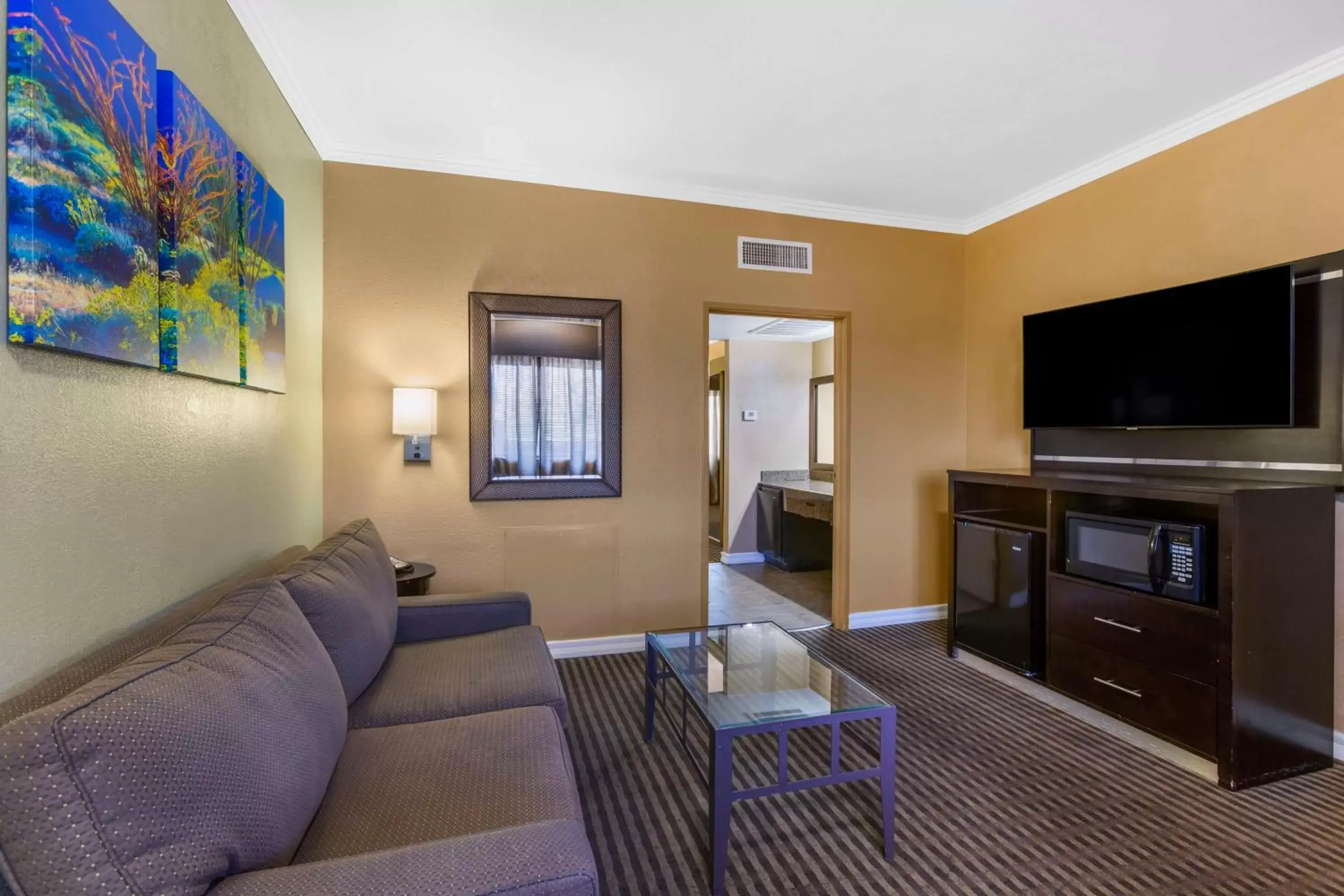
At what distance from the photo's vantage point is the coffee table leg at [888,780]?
70.3 inches

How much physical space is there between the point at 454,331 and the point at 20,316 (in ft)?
7.11

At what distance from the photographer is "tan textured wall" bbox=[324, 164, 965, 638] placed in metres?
3.06

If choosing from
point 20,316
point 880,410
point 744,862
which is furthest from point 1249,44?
point 20,316

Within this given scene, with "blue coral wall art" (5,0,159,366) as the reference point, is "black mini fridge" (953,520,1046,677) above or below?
below

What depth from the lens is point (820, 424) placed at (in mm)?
6277

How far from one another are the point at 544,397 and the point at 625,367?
49 centimetres

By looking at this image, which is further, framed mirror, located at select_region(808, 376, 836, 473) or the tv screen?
framed mirror, located at select_region(808, 376, 836, 473)

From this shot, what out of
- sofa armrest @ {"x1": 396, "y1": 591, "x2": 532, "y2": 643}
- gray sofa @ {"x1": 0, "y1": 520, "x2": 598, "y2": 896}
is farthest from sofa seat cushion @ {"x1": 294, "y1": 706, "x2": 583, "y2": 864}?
sofa armrest @ {"x1": 396, "y1": 591, "x2": 532, "y2": 643}

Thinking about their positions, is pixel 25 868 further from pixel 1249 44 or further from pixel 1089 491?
pixel 1249 44

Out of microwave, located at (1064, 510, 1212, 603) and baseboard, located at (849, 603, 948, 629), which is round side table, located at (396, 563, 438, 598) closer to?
baseboard, located at (849, 603, 948, 629)

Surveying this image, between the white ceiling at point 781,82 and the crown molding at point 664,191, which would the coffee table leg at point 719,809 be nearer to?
the white ceiling at point 781,82

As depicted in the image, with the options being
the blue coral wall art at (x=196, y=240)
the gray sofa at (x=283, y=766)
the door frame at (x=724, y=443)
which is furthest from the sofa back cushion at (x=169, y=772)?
the door frame at (x=724, y=443)

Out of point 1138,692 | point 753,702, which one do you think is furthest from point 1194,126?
point 753,702

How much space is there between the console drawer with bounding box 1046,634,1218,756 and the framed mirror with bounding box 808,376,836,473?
3.46m
